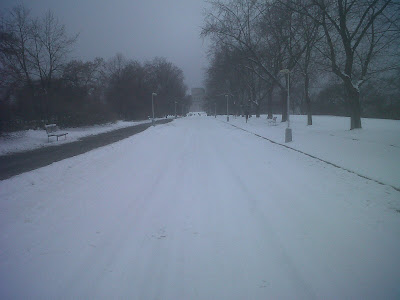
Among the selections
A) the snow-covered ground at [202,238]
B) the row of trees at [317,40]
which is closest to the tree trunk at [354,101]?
the row of trees at [317,40]

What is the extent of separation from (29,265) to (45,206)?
259cm

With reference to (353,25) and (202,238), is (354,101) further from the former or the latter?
(202,238)

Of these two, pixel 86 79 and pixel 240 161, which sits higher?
pixel 86 79

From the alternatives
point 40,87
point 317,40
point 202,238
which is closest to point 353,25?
point 317,40

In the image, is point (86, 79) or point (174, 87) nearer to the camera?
point (86, 79)

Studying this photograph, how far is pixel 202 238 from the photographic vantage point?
4.62 metres

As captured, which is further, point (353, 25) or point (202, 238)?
point (353, 25)

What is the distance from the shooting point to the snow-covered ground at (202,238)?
3473mm

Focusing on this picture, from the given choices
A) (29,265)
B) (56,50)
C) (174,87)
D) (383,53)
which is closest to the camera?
(29,265)

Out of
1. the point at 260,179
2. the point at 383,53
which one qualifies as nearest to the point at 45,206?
the point at 260,179

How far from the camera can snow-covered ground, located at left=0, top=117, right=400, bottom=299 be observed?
3.47 m

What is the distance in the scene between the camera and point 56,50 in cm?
3256

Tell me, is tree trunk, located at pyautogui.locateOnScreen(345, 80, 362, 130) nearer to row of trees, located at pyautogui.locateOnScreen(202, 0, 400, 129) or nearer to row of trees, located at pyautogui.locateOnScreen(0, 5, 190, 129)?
row of trees, located at pyautogui.locateOnScreen(202, 0, 400, 129)

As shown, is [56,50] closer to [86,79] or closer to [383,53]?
[86,79]
